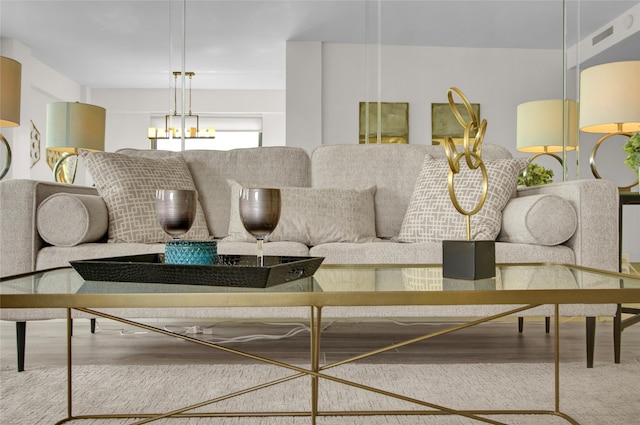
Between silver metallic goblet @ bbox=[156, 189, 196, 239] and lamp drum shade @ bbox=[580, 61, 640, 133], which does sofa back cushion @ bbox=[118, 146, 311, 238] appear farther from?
lamp drum shade @ bbox=[580, 61, 640, 133]

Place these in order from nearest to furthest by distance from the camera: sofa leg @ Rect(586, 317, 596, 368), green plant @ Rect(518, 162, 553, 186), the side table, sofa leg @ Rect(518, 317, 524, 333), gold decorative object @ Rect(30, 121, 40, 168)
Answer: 1. sofa leg @ Rect(586, 317, 596, 368)
2. the side table
3. sofa leg @ Rect(518, 317, 524, 333)
4. green plant @ Rect(518, 162, 553, 186)
5. gold decorative object @ Rect(30, 121, 40, 168)

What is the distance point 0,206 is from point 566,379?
218 cm

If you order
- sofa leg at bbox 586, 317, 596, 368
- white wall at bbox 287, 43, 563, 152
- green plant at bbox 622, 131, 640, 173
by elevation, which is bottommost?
sofa leg at bbox 586, 317, 596, 368

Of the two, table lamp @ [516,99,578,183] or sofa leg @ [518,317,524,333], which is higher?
table lamp @ [516,99,578,183]

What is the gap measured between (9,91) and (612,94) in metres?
3.55

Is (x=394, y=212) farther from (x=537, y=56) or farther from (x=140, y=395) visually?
(x=537, y=56)

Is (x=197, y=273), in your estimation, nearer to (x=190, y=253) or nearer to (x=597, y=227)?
(x=190, y=253)

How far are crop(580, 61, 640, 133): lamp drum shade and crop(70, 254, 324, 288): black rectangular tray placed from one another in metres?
2.68

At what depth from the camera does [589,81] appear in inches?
131

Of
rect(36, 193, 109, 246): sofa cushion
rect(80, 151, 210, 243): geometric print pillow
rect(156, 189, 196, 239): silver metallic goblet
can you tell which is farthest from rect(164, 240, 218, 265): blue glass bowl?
rect(80, 151, 210, 243): geometric print pillow

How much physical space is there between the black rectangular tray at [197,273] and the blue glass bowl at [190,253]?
0.12 metres

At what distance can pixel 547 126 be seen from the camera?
422 centimetres

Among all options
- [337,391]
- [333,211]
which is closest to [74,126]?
[333,211]

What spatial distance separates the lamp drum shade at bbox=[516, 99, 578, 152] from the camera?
401 centimetres
